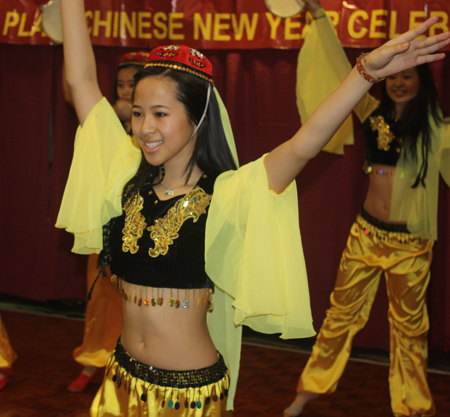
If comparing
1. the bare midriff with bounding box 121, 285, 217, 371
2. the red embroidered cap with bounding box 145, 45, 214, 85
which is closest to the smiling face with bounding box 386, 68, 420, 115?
the red embroidered cap with bounding box 145, 45, 214, 85

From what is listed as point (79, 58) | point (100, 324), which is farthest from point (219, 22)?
point (79, 58)

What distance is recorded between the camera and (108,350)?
3.10m

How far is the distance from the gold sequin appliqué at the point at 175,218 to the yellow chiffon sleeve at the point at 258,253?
2.5 inches

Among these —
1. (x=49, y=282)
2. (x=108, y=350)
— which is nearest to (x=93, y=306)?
(x=108, y=350)

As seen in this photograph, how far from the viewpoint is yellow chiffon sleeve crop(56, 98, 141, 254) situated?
1.61 m

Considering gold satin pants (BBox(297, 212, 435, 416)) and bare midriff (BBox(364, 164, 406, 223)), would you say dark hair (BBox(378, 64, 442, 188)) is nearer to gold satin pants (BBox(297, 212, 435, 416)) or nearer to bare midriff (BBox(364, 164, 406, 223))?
bare midriff (BBox(364, 164, 406, 223))

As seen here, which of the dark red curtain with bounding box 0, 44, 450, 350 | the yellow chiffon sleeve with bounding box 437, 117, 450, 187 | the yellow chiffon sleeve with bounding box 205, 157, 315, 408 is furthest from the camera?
the dark red curtain with bounding box 0, 44, 450, 350

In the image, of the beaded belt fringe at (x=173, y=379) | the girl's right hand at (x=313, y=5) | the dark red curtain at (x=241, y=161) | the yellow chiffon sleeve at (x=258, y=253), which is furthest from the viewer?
the dark red curtain at (x=241, y=161)

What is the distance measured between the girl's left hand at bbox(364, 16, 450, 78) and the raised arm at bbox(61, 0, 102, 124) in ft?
2.66

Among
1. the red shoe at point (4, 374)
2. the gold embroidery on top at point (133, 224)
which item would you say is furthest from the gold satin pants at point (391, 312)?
the gold embroidery on top at point (133, 224)

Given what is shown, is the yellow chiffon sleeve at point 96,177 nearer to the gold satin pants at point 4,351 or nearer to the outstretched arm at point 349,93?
the outstretched arm at point 349,93

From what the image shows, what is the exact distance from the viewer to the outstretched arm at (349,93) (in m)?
1.16

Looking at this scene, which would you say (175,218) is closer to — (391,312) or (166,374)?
(166,374)

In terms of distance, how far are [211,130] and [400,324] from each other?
67.4 inches
